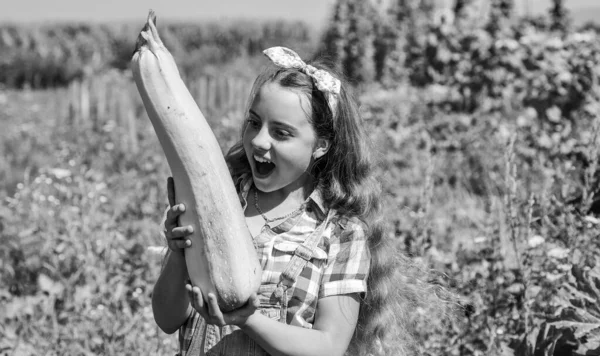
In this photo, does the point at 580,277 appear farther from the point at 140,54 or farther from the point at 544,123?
the point at 544,123

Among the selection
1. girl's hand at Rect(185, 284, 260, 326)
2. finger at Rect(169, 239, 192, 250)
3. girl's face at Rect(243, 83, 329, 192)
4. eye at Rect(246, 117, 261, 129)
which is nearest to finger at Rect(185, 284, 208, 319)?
girl's hand at Rect(185, 284, 260, 326)

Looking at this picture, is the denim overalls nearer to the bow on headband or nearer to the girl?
the girl

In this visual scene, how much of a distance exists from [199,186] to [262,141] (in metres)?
0.20

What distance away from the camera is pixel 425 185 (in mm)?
2904

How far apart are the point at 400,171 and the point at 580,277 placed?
10.5 ft

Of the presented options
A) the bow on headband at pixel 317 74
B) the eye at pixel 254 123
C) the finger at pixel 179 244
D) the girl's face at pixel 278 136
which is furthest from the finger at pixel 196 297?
the bow on headband at pixel 317 74

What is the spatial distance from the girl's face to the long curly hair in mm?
36

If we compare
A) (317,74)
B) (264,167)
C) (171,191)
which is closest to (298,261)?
(264,167)

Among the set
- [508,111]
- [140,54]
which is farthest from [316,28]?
[140,54]

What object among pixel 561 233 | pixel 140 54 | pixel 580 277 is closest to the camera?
pixel 140 54

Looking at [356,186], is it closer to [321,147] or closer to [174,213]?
[321,147]

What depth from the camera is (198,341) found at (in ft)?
6.47

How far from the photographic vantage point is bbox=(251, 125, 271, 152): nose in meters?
1.90

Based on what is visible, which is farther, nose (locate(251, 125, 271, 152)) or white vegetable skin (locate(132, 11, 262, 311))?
nose (locate(251, 125, 271, 152))
